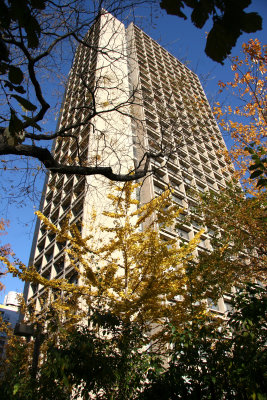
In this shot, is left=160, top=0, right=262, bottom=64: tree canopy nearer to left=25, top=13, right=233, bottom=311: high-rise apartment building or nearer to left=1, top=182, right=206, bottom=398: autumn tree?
left=1, top=182, right=206, bottom=398: autumn tree

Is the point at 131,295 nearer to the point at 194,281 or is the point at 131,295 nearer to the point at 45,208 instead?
the point at 194,281

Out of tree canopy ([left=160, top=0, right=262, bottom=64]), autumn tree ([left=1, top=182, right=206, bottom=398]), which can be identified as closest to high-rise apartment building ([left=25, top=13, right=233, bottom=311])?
autumn tree ([left=1, top=182, right=206, bottom=398])

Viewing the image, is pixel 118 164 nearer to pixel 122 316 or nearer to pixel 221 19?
pixel 122 316

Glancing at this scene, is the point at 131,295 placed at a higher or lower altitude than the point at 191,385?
higher

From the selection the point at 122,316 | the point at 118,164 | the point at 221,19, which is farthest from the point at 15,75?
the point at 118,164

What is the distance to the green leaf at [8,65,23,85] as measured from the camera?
6.29 ft

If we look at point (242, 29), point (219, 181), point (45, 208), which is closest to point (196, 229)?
point (219, 181)

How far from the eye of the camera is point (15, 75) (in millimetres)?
1937

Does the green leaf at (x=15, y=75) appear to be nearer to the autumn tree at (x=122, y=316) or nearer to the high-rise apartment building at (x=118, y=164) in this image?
the autumn tree at (x=122, y=316)

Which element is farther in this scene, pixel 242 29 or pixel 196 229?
pixel 196 229

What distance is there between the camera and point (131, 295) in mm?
A: 7152

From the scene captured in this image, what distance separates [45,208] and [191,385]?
2213 centimetres

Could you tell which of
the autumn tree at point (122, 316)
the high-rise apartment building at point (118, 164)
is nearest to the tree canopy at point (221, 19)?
the autumn tree at point (122, 316)

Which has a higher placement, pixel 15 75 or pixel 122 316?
pixel 15 75
